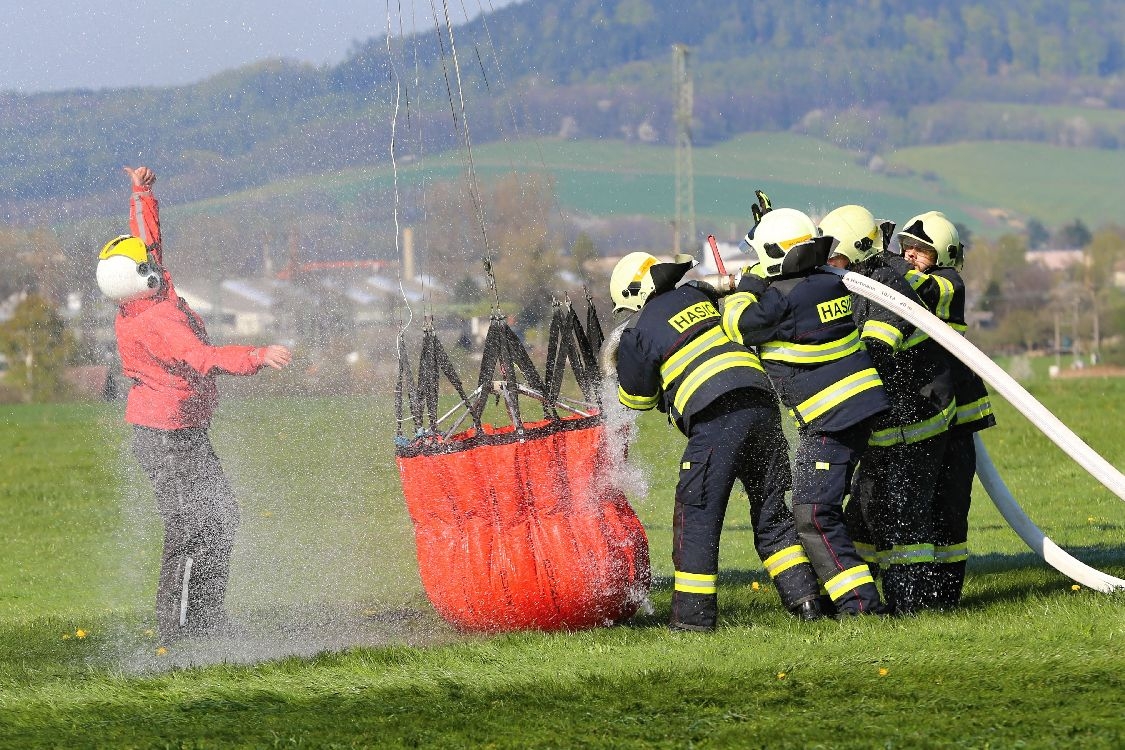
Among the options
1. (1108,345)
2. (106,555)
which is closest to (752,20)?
(1108,345)

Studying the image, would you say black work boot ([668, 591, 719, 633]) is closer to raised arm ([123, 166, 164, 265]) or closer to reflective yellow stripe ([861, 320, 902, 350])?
reflective yellow stripe ([861, 320, 902, 350])

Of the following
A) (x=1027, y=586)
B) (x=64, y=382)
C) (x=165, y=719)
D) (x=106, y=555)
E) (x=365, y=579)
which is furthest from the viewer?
(x=64, y=382)

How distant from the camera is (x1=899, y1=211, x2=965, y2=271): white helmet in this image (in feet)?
26.6

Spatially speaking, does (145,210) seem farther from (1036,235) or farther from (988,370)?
(1036,235)

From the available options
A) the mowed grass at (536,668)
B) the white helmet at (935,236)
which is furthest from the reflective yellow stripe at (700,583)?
the white helmet at (935,236)

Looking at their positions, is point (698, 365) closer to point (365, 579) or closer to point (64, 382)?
point (365, 579)

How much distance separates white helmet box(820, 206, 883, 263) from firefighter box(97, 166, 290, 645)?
317 centimetres

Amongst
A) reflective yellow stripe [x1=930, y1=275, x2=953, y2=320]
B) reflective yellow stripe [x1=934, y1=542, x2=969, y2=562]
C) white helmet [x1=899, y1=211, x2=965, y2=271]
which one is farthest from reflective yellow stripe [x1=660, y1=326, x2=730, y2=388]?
reflective yellow stripe [x1=934, y1=542, x2=969, y2=562]

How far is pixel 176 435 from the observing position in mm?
8328

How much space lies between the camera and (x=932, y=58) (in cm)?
14475

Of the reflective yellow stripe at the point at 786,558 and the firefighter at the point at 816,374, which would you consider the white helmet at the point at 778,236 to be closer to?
the firefighter at the point at 816,374

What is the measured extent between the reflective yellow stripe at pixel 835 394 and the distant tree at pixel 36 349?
98.1 feet

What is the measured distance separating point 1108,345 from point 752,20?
7214 centimetres

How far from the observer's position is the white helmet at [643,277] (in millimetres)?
7512
